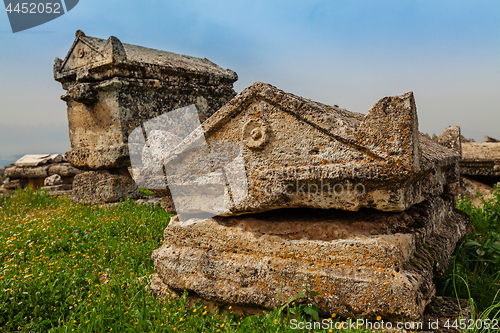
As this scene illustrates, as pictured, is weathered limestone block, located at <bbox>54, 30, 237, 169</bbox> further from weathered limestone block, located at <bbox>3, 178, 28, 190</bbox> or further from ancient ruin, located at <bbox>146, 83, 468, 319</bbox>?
weathered limestone block, located at <bbox>3, 178, 28, 190</bbox>

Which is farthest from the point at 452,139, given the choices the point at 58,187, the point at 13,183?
the point at 13,183

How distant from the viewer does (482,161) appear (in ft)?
21.5

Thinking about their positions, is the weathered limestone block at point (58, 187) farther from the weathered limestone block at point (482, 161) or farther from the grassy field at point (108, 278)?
the weathered limestone block at point (482, 161)

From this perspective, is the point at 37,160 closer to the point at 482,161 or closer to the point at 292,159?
the point at 292,159

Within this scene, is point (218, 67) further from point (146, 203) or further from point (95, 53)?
point (146, 203)

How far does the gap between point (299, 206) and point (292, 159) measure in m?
0.33

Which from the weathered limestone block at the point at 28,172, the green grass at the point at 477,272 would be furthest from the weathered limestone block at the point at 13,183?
the green grass at the point at 477,272

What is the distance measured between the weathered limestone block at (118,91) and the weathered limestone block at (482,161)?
4839mm

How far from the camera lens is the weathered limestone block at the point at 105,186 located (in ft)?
19.4

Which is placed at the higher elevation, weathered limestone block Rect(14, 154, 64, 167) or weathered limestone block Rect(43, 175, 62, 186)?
weathered limestone block Rect(14, 154, 64, 167)

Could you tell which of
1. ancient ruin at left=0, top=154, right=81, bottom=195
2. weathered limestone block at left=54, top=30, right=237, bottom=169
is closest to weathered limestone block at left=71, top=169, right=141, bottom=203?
weathered limestone block at left=54, top=30, right=237, bottom=169

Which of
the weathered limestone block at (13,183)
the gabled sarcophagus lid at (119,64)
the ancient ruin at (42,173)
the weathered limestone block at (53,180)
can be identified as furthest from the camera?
the weathered limestone block at (13,183)

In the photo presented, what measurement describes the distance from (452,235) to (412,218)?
95cm

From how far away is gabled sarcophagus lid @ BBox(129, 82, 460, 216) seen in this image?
210 centimetres
